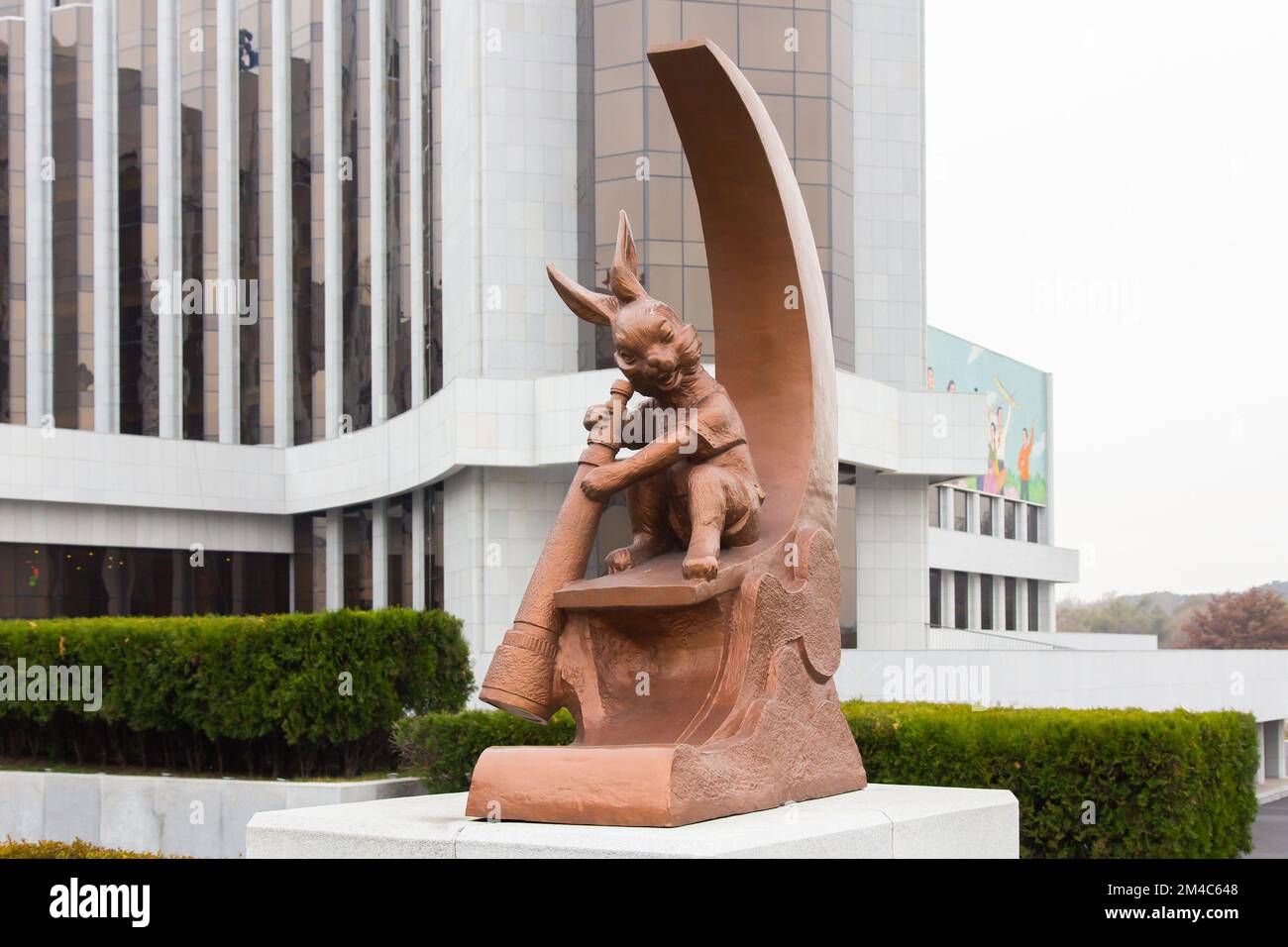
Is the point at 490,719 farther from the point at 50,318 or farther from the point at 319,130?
the point at 50,318

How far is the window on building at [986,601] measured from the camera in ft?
172

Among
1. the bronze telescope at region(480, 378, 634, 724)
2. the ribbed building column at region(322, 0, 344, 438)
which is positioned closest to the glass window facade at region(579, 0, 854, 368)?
the ribbed building column at region(322, 0, 344, 438)

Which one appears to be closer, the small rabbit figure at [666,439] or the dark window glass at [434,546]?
the small rabbit figure at [666,439]

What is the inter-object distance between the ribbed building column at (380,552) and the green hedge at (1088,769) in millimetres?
20669

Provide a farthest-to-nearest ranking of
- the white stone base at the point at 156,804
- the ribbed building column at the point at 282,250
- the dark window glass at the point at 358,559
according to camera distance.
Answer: the ribbed building column at the point at 282,250 < the dark window glass at the point at 358,559 < the white stone base at the point at 156,804

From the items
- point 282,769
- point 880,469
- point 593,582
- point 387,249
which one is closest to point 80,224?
point 387,249

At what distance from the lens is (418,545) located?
2809 centimetres

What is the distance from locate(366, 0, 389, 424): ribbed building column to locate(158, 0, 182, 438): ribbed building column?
6663mm

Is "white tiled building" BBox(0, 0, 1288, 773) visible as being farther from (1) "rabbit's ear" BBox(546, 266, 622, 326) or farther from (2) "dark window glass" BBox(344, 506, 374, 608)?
(1) "rabbit's ear" BBox(546, 266, 622, 326)

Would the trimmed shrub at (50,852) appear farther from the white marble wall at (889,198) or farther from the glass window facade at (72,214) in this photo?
the glass window facade at (72,214)

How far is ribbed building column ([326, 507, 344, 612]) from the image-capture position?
31906 millimetres

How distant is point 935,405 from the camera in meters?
25.8

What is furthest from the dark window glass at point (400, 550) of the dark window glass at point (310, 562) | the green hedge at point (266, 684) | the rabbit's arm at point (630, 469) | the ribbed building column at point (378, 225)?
the rabbit's arm at point (630, 469)

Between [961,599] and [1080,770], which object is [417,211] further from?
[961,599]
